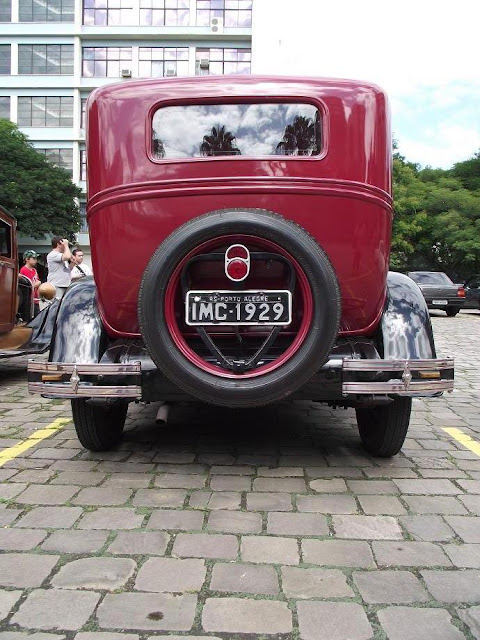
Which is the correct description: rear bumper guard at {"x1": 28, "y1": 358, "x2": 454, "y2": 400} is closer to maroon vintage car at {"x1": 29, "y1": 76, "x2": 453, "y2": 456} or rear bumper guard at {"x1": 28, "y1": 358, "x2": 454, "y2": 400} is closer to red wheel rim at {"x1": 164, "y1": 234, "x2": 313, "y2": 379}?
maroon vintage car at {"x1": 29, "y1": 76, "x2": 453, "y2": 456}

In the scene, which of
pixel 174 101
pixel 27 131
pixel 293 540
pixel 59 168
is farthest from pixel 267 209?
pixel 27 131

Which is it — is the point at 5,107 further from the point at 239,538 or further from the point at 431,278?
the point at 239,538

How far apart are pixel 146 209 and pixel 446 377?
195 centimetres

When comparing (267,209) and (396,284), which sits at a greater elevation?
(267,209)

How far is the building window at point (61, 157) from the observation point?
37219 mm

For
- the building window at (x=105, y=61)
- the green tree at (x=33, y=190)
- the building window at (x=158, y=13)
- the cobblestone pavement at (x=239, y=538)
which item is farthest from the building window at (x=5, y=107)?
the cobblestone pavement at (x=239, y=538)

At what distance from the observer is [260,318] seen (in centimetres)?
296

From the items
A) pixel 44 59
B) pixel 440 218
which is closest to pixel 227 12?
pixel 44 59

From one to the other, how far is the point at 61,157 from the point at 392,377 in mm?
38528

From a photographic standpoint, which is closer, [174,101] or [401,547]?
[401,547]

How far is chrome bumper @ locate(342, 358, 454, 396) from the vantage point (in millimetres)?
2980

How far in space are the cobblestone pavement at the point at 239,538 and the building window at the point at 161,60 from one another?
37.7 meters

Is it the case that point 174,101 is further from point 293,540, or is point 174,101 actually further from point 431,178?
point 431,178

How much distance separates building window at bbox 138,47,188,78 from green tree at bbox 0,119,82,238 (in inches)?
383
